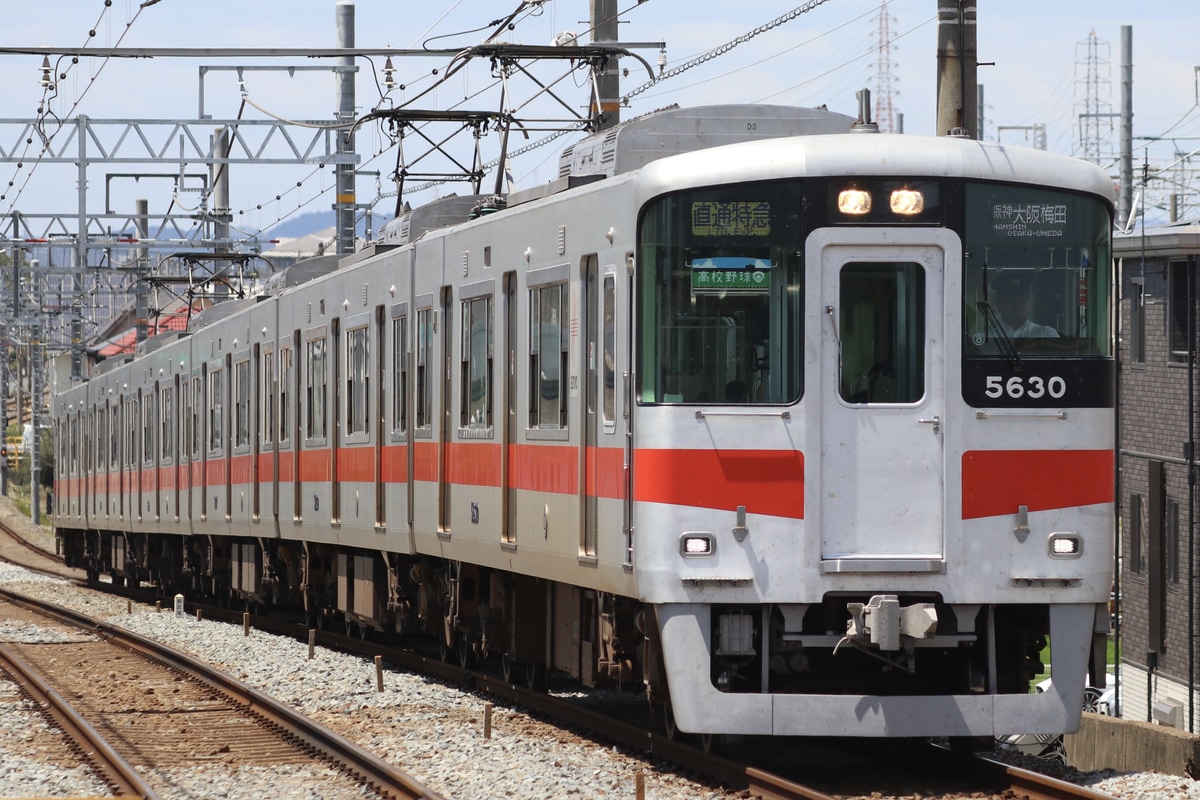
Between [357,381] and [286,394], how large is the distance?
292 cm

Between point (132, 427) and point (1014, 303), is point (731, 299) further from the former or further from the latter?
point (132, 427)

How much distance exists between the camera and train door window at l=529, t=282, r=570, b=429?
1045cm

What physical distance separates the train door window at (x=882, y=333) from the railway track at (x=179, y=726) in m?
2.72

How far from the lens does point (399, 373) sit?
46.9 ft

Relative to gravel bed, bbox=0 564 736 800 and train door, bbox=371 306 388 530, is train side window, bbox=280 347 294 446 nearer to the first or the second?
gravel bed, bbox=0 564 736 800

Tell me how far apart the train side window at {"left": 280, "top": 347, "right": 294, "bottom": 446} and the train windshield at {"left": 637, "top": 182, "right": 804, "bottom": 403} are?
9.59 metres

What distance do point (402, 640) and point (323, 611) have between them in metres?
1.40

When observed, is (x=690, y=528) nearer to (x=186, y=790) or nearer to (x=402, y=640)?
(x=186, y=790)

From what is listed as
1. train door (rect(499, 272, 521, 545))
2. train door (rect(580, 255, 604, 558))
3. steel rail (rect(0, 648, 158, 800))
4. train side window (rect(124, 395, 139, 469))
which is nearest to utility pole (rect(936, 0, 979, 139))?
train door (rect(499, 272, 521, 545))

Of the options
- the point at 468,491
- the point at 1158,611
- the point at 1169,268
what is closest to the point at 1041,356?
the point at 468,491

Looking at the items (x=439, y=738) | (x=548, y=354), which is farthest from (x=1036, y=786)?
(x=548, y=354)

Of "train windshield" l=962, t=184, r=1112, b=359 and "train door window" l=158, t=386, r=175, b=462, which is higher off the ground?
"train windshield" l=962, t=184, r=1112, b=359

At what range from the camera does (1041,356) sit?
902cm

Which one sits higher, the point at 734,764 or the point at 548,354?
the point at 548,354
